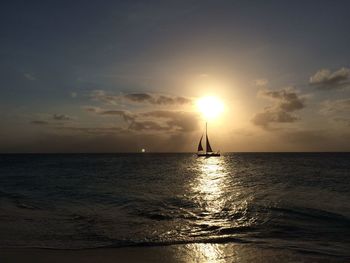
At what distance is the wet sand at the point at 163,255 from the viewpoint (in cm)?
1253

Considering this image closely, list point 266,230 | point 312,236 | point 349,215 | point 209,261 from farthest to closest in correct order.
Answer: point 349,215
point 266,230
point 312,236
point 209,261

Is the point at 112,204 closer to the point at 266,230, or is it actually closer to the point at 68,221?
the point at 68,221

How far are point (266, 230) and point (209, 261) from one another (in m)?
7.23

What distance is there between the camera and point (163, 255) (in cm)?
1330

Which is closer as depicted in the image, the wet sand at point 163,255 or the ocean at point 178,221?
the wet sand at point 163,255

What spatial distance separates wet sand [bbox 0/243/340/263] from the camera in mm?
12531

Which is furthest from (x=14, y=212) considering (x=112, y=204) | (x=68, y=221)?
(x=112, y=204)

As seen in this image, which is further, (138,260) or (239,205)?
(239,205)

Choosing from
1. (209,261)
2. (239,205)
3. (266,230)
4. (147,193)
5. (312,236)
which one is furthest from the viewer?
(147,193)

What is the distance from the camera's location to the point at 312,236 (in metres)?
17.1

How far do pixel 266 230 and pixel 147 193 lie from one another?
18558mm

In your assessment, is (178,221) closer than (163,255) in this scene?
No

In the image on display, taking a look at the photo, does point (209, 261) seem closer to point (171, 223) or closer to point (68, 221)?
point (171, 223)

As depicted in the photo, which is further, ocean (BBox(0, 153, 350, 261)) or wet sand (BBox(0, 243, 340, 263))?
ocean (BBox(0, 153, 350, 261))
